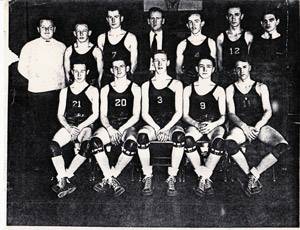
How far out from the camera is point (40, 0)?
73.1 inches

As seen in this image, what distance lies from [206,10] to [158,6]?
0.24 metres

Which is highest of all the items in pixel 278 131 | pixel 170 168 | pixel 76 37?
pixel 76 37

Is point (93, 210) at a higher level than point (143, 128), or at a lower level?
lower

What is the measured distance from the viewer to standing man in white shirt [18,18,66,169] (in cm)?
184

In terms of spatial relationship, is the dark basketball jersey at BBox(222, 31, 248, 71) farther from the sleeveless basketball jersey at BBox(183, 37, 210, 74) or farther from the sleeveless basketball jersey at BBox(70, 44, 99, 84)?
the sleeveless basketball jersey at BBox(70, 44, 99, 84)

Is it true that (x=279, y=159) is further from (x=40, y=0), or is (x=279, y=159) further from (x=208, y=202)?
(x=40, y=0)

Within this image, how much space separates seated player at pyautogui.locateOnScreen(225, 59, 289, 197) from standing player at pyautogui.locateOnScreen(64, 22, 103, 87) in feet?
2.15

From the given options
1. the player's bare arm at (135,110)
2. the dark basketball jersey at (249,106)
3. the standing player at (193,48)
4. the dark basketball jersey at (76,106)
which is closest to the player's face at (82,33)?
the dark basketball jersey at (76,106)

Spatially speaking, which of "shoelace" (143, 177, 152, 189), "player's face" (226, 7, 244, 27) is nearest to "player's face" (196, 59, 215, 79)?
"player's face" (226, 7, 244, 27)

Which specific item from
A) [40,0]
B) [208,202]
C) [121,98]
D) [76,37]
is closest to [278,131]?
[208,202]

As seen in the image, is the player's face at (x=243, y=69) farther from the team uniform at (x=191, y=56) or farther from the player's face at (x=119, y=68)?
the player's face at (x=119, y=68)

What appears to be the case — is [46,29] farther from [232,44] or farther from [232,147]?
[232,147]

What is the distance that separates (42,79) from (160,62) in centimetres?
60

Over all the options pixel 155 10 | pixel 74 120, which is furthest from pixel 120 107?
pixel 155 10
